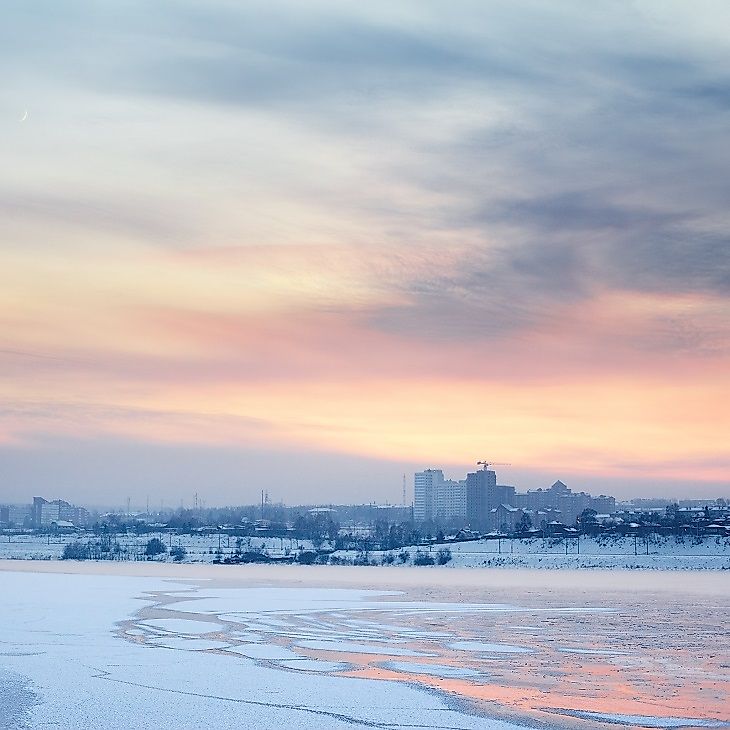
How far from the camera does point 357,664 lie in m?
24.7

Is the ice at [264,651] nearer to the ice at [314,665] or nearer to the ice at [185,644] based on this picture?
the ice at [185,644]

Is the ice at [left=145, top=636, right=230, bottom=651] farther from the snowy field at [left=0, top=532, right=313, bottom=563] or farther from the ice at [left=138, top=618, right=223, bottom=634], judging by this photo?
the snowy field at [left=0, top=532, right=313, bottom=563]

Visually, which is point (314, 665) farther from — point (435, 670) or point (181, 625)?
point (181, 625)

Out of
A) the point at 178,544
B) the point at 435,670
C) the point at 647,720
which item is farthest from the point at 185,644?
the point at 178,544

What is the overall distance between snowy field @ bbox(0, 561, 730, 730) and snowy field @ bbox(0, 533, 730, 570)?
64.6 metres

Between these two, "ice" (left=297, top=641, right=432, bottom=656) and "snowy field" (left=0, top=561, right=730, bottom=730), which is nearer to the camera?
"snowy field" (left=0, top=561, right=730, bottom=730)

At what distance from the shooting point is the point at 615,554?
125812 mm

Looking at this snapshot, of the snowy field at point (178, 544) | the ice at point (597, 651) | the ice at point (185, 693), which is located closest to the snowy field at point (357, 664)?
the ice at point (185, 693)

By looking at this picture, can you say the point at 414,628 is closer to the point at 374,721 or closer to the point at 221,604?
the point at 221,604

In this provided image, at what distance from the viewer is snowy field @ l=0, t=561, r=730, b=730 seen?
18.9m

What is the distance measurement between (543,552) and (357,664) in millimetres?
111770

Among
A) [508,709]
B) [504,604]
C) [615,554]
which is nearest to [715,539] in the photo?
[615,554]

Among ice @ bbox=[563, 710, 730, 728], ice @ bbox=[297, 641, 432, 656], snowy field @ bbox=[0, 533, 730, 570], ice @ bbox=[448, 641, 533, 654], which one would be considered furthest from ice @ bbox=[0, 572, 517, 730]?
snowy field @ bbox=[0, 533, 730, 570]

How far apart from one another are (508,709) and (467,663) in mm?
6059
